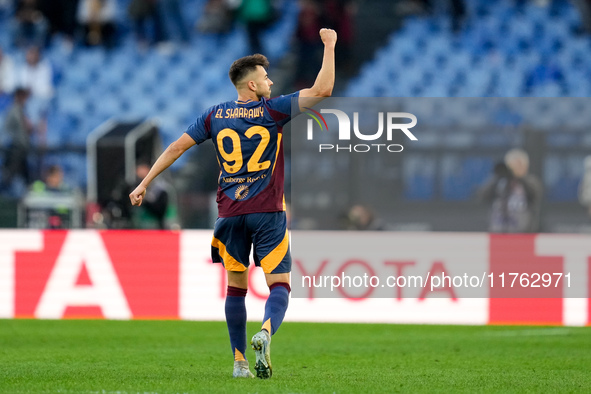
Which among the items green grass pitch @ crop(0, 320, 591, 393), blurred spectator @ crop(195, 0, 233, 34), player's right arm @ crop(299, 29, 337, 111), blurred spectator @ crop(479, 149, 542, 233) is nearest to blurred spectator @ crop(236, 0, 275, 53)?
A: blurred spectator @ crop(195, 0, 233, 34)

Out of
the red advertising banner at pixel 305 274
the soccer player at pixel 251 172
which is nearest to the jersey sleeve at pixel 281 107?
the soccer player at pixel 251 172

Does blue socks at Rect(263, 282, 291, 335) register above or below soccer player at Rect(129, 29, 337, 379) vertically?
below

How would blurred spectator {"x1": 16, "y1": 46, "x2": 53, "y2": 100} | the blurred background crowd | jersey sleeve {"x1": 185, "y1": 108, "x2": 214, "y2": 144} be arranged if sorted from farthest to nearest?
blurred spectator {"x1": 16, "y1": 46, "x2": 53, "y2": 100} < the blurred background crowd < jersey sleeve {"x1": 185, "y1": 108, "x2": 214, "y2": 144}

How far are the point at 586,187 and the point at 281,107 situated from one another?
7.06m

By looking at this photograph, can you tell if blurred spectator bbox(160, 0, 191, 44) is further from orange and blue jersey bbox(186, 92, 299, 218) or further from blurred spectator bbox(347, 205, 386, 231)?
orange and blue jersey bbox(186, 92, 299, 218)

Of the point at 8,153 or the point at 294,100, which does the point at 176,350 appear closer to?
the point at 294,100

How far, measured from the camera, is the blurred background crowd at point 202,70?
12930 millimetres

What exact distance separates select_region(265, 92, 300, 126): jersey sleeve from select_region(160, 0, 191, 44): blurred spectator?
12.1 meters

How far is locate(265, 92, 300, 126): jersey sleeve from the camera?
17.7ft

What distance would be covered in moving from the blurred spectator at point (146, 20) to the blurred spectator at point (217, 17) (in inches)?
31.7

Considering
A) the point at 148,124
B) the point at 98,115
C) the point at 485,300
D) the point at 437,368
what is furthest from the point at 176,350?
the point at 98,115

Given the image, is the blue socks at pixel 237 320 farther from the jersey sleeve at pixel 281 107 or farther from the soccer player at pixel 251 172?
the jersey sleeve at pixel 281 107

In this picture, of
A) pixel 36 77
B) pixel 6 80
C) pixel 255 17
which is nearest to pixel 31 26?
pixel 6 80

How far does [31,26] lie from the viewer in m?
17.3
